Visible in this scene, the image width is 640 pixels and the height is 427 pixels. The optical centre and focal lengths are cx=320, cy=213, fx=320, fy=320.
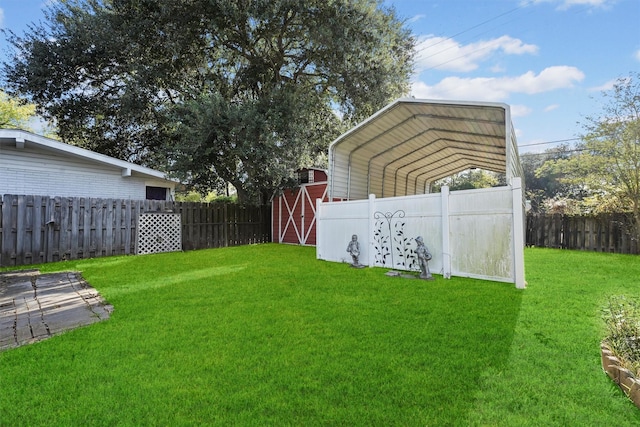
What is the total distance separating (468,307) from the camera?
3848 mm

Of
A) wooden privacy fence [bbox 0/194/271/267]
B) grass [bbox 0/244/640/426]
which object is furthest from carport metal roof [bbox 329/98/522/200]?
wooden privacy fence [bbox 0/194/271/267]

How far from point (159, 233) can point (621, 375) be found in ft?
34.4

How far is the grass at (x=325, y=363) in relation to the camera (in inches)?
69.9

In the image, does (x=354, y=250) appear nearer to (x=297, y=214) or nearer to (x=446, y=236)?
(x=446, y=236)

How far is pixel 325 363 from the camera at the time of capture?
2357 millimetres

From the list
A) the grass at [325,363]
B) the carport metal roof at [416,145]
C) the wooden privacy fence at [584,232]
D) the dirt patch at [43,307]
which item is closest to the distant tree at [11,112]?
the dirt patch at [43,307]

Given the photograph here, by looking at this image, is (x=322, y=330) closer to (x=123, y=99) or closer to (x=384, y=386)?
(x=384, y=386)

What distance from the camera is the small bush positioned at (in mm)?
2197

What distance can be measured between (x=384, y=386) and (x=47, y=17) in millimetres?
16977

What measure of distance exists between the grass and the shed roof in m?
6.21

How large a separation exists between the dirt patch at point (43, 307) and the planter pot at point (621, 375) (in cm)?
441

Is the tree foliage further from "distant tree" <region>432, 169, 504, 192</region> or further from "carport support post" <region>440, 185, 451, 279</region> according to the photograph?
"distant tree" <region>432, 169, 504, 192</region>

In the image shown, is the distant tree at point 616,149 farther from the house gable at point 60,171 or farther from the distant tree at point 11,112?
the distant tree at point 11,112

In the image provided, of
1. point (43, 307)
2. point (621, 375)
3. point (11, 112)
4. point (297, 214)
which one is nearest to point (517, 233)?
point (621, 375)
